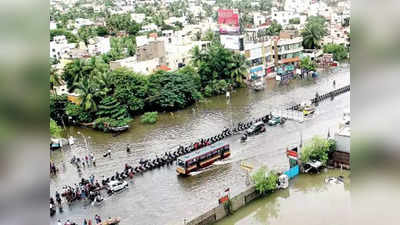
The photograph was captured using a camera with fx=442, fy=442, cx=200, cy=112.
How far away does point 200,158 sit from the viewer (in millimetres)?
4371

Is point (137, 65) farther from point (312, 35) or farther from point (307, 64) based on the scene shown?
point (312, 35)

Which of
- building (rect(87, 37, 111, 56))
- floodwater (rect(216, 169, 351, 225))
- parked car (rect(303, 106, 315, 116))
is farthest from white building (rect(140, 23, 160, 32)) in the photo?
floodwater (rect(216, 169, 351, 225))

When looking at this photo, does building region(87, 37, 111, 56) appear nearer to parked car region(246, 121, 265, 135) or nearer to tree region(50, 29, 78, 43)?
tree region(50, 29, 78, 43)

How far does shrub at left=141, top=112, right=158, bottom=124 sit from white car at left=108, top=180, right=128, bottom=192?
200cm

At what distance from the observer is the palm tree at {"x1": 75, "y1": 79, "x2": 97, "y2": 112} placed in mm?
6211

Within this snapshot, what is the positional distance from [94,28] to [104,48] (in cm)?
256

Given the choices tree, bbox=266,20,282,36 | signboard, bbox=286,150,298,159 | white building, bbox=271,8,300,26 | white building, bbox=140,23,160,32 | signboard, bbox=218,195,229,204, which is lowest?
signboard, bbox=218,195,229,204

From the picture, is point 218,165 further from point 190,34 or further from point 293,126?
point 190,34

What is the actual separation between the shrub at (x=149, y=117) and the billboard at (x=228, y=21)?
106 inches

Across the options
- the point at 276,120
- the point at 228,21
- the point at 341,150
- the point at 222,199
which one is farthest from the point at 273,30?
the point at 222,199

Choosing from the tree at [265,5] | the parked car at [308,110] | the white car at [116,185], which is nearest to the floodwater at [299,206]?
the white car at [116,185]

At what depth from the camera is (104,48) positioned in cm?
915
